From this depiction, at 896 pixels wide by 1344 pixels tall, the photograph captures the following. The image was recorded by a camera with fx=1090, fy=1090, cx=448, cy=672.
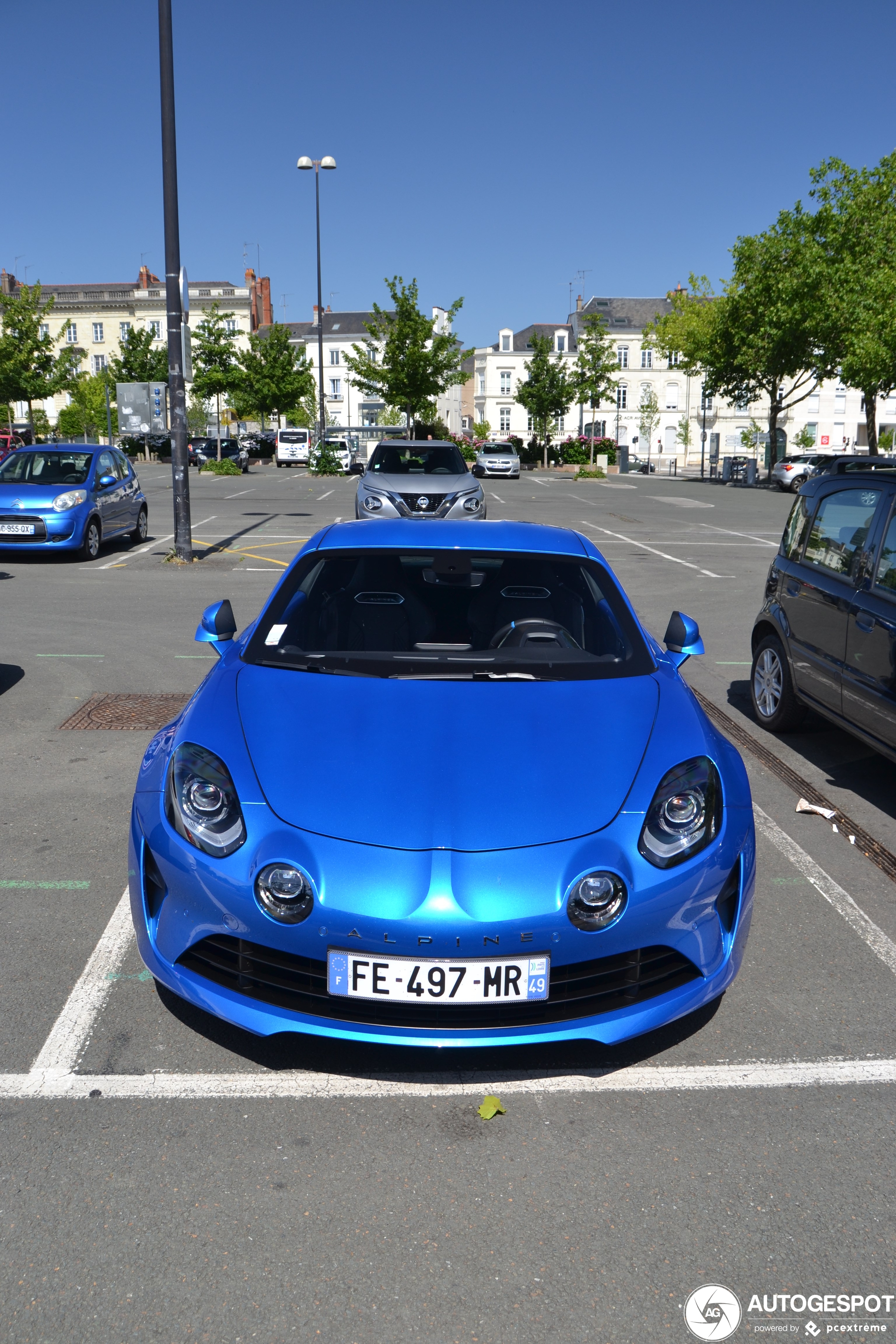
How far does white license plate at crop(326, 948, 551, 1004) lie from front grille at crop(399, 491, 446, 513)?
1408 cm

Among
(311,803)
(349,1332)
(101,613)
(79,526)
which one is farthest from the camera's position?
(79,526)

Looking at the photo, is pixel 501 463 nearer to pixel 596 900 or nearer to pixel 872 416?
pixel 872 416

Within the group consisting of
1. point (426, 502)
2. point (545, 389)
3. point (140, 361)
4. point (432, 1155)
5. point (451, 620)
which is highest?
point (140, 361)

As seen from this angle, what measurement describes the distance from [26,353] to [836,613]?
46678 mm

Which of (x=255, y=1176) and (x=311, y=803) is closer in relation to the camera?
(x=255, y=1176)

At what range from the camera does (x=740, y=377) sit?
5238 centimetres

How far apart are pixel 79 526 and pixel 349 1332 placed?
1407 centimetres

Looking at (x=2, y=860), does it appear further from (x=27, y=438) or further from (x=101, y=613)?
(x=27, y=438)

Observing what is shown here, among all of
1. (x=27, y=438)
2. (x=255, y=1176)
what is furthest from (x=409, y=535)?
(x=27, y=438)

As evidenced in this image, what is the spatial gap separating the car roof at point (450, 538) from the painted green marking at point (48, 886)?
1694mm

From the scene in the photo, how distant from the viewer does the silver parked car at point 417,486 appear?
1652 cm

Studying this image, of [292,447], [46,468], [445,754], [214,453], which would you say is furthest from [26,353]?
[445,754]

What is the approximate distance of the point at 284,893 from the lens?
9.31 ft

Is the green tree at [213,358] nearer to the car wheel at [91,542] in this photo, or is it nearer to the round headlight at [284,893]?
the car wheel at [91,542]
